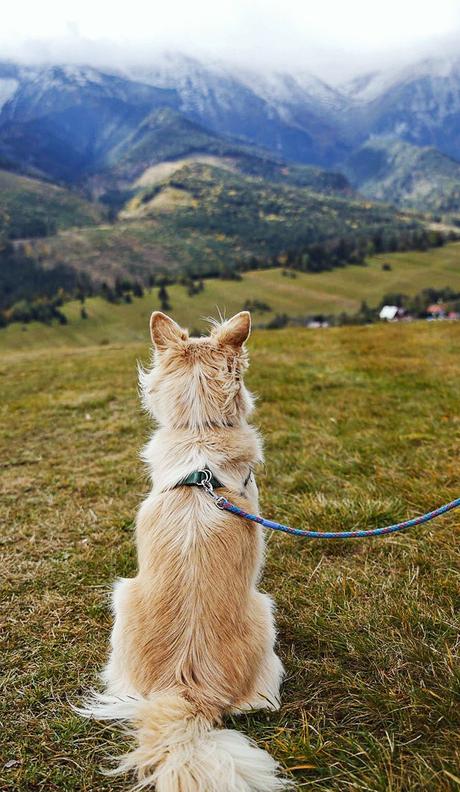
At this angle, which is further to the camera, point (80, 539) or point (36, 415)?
point (36, 415)

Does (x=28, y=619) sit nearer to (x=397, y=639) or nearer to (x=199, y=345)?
(x=199, y=345)

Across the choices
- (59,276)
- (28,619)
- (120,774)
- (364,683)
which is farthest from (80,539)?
(59,276)

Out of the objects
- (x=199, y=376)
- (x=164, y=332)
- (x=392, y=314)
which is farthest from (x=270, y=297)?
(x=199, y=376)

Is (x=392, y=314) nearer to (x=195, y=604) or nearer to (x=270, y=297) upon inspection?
(x=270, y=297)

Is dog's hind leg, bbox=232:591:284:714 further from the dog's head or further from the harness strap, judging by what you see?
the dog's head

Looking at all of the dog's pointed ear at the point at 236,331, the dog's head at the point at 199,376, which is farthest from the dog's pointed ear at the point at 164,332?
the dog's pointed ear at the point at 236,331

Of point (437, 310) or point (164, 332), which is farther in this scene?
point (437, 310)
